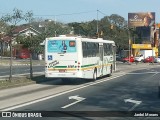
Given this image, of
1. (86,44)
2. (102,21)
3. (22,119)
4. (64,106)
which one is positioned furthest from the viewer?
(102,21)

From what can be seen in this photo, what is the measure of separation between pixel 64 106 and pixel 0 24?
15.3 metres

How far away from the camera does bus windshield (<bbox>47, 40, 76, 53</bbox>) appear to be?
89.4ft

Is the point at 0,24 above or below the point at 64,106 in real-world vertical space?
above

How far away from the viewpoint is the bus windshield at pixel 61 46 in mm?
27234

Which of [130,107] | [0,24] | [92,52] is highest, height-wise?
[0,24]

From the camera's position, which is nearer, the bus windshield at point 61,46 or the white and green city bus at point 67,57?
the white and green city bus at point 67,57

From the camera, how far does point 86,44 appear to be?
93.4 feet

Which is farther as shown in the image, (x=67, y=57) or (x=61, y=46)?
(x=61, y=46)

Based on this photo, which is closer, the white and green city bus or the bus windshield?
the white and green city bus

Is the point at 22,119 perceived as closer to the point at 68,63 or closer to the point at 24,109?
the point at 24,109

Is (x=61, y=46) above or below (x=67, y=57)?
above

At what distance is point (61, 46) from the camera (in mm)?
27406

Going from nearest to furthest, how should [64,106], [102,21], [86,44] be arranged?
[64,106] < [86,44] < [102,21]

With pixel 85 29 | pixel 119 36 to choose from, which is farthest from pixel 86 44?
pixel 85 29
